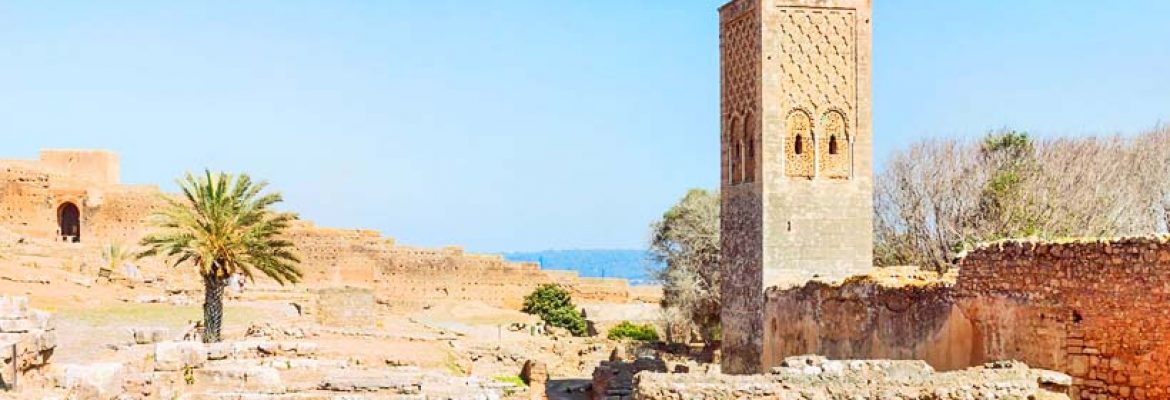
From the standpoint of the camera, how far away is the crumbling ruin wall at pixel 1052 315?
9.78 meters

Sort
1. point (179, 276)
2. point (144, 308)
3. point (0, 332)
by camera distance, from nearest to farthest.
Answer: point (0, 332) → point (144, 308) → point (179, 276)

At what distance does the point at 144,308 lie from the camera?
1138 inches

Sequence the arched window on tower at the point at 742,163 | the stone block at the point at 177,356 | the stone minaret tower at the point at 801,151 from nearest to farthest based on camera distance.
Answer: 1. the stone block at the point at 177,356
2. the stone minaret tower at the point at 801,151
3. the arched window on tower at the point at 742,163

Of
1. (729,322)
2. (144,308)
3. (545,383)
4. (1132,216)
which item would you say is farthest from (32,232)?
(1132,216)

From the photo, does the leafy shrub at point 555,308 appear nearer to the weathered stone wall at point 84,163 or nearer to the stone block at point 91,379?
the weathered stone wall at point 84,163

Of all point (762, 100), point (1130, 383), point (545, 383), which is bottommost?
point (545, 383)

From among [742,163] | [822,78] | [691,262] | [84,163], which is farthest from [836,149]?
[84,163]

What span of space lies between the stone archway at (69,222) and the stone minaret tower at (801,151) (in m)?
32.9

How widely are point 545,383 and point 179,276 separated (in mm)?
20251

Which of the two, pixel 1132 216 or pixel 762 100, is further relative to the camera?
pixel 1132 216

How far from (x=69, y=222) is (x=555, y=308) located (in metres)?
19.1

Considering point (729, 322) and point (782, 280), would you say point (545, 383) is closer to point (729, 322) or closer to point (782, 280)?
point (729, 322)

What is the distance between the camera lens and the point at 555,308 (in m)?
43.0

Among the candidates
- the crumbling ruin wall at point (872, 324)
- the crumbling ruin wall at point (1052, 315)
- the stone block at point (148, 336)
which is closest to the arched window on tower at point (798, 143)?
the crumbling ruin wall at point (872, 324)
